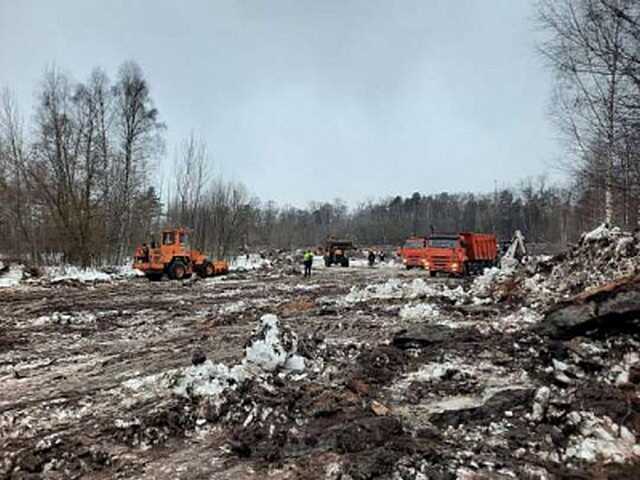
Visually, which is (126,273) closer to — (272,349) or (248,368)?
(272,349)

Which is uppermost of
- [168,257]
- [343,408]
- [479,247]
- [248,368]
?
[479,247]

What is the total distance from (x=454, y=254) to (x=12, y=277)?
2182cm

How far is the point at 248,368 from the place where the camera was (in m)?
6.23

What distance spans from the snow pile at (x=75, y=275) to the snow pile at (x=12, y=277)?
4.27ft

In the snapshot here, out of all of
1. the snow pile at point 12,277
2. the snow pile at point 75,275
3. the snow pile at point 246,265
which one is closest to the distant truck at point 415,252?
the snow pile at point 246,265

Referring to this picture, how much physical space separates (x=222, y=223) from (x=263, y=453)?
38.3 metres

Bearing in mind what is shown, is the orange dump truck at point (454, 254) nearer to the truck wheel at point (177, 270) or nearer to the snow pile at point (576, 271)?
the snow pile at point (576, 271)

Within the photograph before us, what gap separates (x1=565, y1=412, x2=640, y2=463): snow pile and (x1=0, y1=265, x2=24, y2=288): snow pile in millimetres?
23214

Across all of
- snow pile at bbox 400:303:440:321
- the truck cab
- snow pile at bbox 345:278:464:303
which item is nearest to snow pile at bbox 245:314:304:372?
snow pile at bbox 400:303:440:321

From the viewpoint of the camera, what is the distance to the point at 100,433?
15.7ft

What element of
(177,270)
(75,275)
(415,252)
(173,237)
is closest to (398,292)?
(415,252)

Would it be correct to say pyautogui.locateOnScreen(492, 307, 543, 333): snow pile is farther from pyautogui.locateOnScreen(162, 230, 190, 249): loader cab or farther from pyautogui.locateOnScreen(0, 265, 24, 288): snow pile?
pyautogui.locateOnScreen(0, 265, 24, 288): snow pile

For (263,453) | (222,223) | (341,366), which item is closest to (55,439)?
(263,453)

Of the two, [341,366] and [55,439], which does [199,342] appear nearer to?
[341,366]
